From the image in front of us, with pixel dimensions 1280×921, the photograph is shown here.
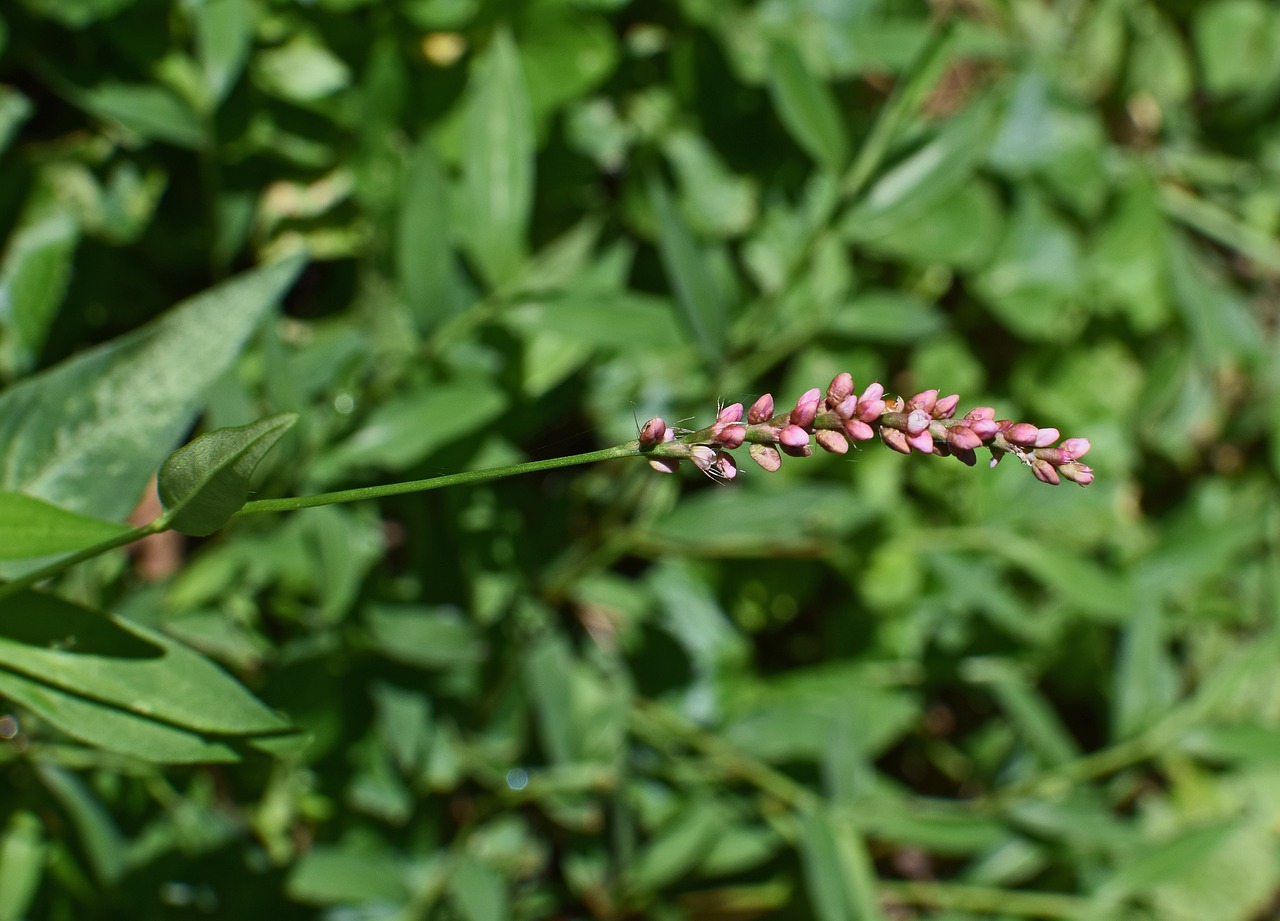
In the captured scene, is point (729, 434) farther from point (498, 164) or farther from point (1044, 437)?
point (498, 164)

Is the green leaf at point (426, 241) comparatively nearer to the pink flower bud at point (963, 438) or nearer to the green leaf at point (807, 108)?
the green leaf at point (807, 108)

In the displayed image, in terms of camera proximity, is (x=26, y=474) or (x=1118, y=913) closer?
(x=26, y=474)

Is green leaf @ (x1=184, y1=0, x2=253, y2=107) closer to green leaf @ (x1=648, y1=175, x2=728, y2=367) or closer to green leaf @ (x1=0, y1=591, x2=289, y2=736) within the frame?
green leaf @ (x1=648, y1=175, x2=728, y2=367)

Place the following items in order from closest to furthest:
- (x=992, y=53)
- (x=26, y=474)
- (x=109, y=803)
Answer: (x=26, y=474) < (x=109, y=803) < (x=992, y=53)

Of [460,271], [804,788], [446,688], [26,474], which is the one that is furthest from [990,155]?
[26,474]

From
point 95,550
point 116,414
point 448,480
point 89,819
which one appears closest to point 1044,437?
point 448,480

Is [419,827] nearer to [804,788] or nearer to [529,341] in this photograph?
[804,788]
